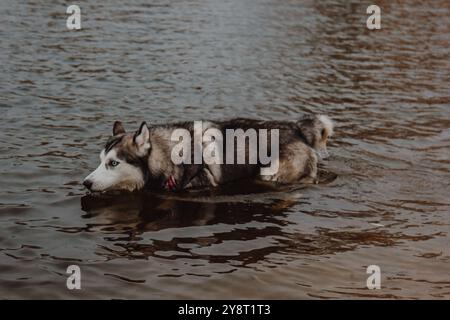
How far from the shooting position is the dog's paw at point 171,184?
396 inches

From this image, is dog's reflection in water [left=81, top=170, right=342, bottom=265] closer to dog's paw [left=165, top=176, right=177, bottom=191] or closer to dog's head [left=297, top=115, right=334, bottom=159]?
dog's paw [left=165, top=176, right=177, bottom=191]

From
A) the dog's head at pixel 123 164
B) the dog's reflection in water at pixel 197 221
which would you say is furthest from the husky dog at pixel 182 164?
the dog's reflection in water at pixel 197 221

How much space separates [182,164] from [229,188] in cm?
89

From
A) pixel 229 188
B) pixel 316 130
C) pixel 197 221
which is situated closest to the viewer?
pixel 197 221

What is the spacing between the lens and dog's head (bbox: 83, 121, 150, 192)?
9375 millimetres

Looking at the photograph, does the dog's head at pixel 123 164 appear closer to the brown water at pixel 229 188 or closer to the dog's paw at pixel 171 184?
the brown water at pixel 229 188

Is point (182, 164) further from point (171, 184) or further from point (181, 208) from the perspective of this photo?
point (181, 208)

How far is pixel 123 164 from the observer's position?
9.60 metres

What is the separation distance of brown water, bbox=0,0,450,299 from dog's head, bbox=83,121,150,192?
0.93ft

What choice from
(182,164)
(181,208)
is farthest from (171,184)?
(181,208)

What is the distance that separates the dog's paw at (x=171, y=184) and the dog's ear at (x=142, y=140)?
611 millimetres

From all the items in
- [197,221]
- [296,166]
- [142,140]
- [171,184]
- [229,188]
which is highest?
[142,140]

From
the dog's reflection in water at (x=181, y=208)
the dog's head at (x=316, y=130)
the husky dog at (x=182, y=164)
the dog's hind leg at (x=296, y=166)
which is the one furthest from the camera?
the dog's head at (x=316, y=130)

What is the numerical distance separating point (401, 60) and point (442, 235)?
12.8 meters
